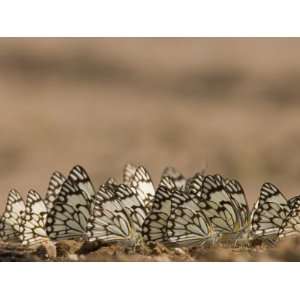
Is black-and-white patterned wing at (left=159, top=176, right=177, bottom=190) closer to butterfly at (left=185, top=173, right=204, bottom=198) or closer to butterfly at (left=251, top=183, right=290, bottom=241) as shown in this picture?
butterfly at (left=185, top=173, right=204, bottom=198)

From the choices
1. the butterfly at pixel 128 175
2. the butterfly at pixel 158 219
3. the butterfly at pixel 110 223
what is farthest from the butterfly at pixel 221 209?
the butterfly at pixel 128 175

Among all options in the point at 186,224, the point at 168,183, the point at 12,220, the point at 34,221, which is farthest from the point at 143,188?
the point at 12,220

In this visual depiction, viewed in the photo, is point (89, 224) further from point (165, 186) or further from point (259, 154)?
point (259, 154)

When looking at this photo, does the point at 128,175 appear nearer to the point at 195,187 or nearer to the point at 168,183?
the point at 168,183

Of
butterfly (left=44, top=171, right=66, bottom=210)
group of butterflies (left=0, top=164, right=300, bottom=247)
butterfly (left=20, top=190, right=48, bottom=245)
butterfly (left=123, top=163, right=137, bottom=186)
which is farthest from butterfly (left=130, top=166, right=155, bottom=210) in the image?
butterfly (left=20, top=190, right=48, bottom=245)

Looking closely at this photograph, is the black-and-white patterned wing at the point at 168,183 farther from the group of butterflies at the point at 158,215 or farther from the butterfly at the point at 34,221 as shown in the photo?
the butterfly at the point at 34,221

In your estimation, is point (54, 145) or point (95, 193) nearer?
point (95, 193)

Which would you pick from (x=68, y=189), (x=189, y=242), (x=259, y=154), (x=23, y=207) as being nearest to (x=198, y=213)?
(x=189, y=242)
